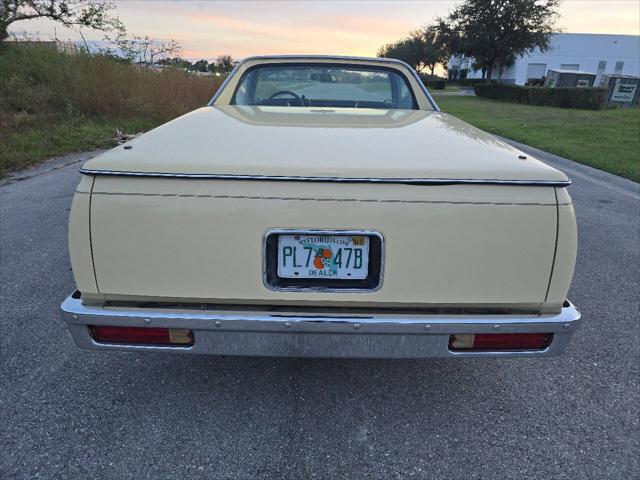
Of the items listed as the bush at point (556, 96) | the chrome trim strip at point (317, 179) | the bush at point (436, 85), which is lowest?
the bush at point (436, 85)

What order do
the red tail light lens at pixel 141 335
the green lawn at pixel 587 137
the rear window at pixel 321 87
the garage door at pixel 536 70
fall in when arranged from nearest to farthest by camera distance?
1. the red tail light lens at pixel 141 335
2. the rear window at pixel 321 87
3. the green lawn at pixel 587 137
4. the garage door at pixel 536 70

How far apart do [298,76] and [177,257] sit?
2.38 meters

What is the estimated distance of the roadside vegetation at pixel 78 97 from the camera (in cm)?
924

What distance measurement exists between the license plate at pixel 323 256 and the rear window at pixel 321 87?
84.7 inches

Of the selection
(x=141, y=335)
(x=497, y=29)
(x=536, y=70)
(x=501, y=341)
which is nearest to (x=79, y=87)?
(x=141, y=335)

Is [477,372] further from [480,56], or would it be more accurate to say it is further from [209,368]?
[480,56]

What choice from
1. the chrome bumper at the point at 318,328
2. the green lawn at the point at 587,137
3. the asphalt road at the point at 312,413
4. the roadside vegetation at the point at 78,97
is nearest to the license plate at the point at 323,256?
the chrome bumper at the point at 318,328

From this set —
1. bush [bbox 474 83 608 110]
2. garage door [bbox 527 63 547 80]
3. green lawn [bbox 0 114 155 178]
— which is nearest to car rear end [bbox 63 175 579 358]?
green lawn [bbox 0 114 155 178]

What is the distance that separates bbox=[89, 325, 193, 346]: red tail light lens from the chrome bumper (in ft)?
0.13

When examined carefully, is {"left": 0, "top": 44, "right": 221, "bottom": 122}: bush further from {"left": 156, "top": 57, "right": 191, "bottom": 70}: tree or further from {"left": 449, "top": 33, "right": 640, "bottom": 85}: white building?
{"left": 449, "top": 33, "right": 640, "bottom": 85}: white building

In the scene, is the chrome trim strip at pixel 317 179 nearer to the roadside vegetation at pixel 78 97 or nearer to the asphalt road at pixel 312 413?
the asphalt road at pixel 312 413

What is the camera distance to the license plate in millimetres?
1681

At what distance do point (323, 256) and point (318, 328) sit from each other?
10.6 inches

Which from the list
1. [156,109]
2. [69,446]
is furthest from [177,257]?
[156,109]
